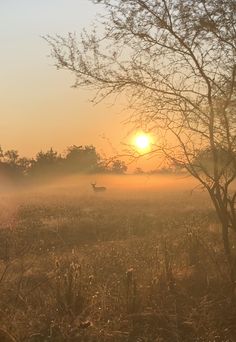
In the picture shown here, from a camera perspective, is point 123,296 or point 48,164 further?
point 48,164

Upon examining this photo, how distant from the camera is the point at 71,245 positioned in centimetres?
1966

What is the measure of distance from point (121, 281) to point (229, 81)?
413cm

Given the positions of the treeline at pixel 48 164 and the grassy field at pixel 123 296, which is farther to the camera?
the treeline at pixel 48 164

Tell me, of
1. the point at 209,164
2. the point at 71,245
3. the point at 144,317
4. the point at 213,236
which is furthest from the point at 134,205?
the point at 144,317

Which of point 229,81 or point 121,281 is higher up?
point 229,81

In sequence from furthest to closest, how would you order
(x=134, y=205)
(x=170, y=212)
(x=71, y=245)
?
(x=134, y=205) < (x=170, y=212) < (x=71, y=245)

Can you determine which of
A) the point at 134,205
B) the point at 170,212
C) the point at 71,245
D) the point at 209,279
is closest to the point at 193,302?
the point at 209,279

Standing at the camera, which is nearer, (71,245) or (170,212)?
(71,245)

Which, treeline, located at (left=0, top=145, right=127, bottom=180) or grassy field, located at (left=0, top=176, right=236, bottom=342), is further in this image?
treeline, located at (left=0, top=145, right=127, bottom=180)

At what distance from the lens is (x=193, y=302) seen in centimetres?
980

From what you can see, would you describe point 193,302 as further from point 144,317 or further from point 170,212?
point 170,212

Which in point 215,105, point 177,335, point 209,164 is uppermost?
point 215,105

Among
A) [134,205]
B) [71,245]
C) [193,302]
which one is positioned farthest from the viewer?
[134,205]

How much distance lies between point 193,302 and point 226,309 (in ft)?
2.20
